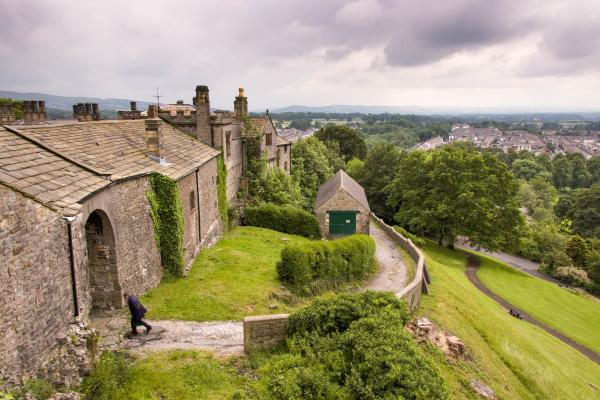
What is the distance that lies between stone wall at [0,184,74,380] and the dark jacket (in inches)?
84.2

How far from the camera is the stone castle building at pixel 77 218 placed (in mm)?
8031

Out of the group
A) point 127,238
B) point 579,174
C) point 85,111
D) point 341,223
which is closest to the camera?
point 127,238

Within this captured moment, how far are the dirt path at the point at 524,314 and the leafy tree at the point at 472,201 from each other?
3076 millimetres

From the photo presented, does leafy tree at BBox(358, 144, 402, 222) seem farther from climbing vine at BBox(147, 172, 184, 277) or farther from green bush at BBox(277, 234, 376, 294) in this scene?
climbing vine at BBox(147, 172, 184, 277)

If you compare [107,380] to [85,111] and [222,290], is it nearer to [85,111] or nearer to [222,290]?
[222,290]

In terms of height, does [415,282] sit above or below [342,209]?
below

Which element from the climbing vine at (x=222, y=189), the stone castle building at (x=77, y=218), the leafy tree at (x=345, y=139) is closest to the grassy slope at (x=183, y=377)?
the stone castle building at (x=77, y=218)

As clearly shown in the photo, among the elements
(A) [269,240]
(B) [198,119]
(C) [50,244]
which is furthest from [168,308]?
(B) [198,119]

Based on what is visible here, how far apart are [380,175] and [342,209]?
76.3ft

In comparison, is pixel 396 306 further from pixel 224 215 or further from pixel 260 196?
pixel 260 196

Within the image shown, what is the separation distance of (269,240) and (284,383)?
55.9 feet

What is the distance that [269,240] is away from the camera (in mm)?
26469

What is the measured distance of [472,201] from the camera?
38062 millimetres

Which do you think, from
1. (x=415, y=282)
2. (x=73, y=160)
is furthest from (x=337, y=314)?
(x=73, y=160)
